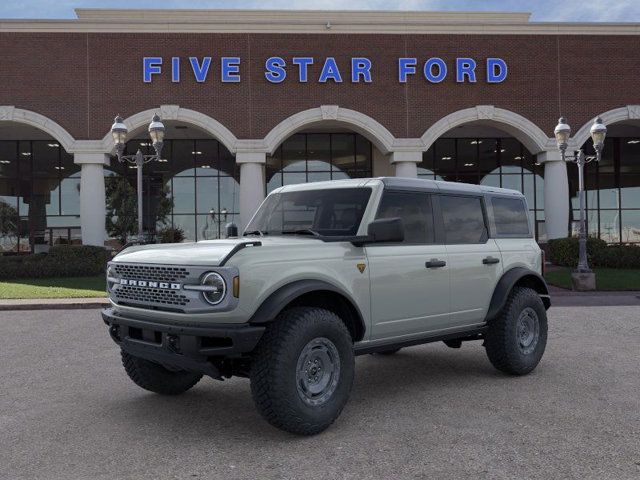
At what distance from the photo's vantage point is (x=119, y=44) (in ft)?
75.6

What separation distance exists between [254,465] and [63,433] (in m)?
1.83

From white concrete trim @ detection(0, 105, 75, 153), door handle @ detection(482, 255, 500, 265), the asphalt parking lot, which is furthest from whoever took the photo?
white concrete trim @ detection(0, 105, 75, 153)

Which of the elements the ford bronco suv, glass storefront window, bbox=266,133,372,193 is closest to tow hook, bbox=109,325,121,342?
the ford bronco suv

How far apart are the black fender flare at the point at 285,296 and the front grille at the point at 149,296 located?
23.2 inches

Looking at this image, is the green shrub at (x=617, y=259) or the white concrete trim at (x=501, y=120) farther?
the white concrete trim at (x=501, y=120)

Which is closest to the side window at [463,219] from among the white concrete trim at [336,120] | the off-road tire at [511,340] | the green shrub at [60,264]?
the off-road tire at [511,340]

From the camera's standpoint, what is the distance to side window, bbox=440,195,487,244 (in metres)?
6.04

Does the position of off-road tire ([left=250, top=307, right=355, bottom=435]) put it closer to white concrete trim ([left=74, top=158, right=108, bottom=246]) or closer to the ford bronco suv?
the ford bronco suv

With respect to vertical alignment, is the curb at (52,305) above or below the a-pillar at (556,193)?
below

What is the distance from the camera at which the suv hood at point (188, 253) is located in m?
4.36

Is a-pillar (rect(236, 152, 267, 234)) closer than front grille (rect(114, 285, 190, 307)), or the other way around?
front grille (rect(114, 285, 190, 307))

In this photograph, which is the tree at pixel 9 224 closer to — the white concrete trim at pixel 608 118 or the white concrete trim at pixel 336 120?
the white concrete trim at pixel 336 120

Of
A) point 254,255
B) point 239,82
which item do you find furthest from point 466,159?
point 254,255

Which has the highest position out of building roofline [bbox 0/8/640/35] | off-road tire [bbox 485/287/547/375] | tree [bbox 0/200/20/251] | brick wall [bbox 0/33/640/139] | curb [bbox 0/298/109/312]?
building roofline [bbox 0/8/640/35]
